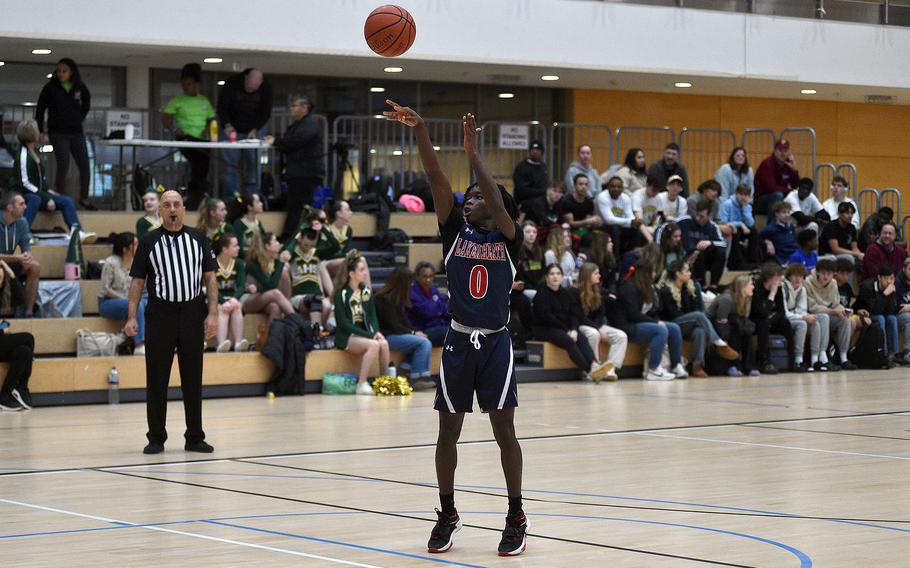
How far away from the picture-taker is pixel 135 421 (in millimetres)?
12633

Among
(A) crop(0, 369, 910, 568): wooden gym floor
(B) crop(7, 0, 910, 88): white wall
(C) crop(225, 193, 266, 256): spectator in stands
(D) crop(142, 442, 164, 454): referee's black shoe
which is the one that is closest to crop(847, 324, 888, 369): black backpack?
(A) crop(0, 369, 910, 568): wooden gym floor

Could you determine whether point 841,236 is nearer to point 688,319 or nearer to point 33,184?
point 688,319

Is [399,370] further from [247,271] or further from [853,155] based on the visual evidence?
[853,155]

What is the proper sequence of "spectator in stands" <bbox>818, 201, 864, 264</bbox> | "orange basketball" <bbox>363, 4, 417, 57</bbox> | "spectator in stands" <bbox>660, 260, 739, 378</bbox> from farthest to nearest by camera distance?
"spectator in stands" <bbox>818, 201, 864, 264</bbox> < "spectator in stands" <bbox>660, 260, 739, 378</bbox> < "orange basketball" <bbox>363, 4, 417, 57</bbox>

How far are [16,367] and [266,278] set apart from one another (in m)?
3.43

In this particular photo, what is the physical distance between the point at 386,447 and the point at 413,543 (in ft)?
13.2

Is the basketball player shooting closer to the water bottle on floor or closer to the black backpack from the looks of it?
the water bottle on floor

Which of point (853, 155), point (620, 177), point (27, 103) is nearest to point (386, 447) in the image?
point (620, 177)

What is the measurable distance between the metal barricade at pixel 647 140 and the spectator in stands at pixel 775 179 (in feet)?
6.83

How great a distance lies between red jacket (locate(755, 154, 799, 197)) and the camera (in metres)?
23.0

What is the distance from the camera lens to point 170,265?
1048 centimetres

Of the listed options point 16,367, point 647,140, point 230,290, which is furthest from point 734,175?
point 16,367

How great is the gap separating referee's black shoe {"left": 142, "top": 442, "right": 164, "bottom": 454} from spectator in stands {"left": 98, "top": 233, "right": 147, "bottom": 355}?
14.8 ft

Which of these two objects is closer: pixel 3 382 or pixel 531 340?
pixel 3 382
